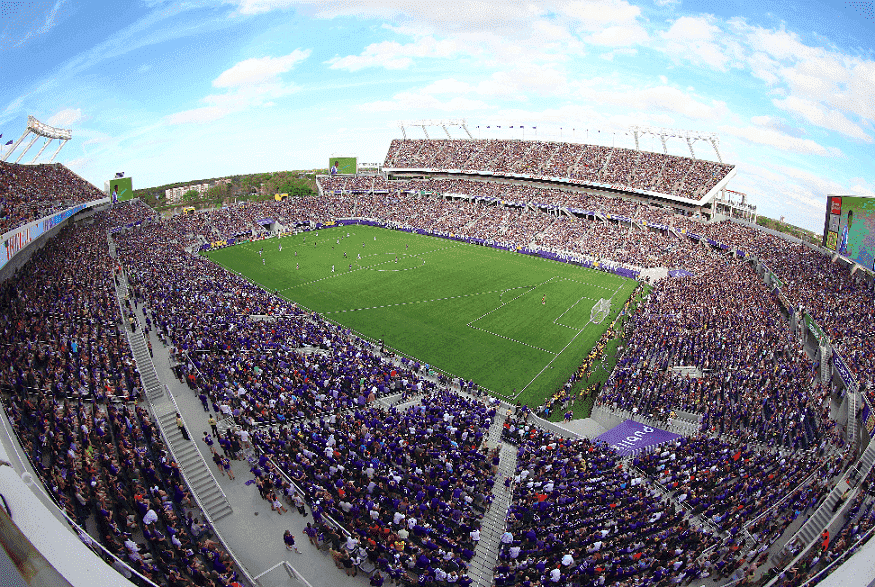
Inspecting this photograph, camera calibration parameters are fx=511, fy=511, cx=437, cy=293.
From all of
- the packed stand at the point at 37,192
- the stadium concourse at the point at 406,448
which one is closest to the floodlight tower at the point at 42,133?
the packed stand at the point at 37,192

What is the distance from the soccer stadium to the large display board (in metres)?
0.16

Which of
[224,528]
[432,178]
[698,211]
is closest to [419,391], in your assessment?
[224,528]

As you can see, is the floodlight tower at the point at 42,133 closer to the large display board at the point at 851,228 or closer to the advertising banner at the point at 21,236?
the advertising banner at the point at 21,236

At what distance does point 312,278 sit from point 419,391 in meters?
24.4

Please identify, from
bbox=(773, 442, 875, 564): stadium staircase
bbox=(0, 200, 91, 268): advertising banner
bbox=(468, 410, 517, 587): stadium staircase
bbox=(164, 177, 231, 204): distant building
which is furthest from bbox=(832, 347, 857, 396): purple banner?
bbox=(164, 177, 231, 204): distant building

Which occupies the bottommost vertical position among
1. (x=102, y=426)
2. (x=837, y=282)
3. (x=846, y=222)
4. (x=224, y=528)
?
(x=224, y=528)

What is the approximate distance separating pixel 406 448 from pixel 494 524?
3.70 m

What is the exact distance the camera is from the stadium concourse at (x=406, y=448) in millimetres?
12789

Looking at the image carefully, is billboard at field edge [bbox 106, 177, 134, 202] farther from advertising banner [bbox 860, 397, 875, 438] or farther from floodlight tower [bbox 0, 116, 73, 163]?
advertising banner [bbox 860, 397, 875, 438]

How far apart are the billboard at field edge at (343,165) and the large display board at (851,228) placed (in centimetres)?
7085

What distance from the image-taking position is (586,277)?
46938 mm

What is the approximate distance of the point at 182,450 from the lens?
54.1 ft

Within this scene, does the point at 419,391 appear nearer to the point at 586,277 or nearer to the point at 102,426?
the point at 102,426

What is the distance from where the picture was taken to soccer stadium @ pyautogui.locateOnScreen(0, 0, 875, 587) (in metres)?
12.6
